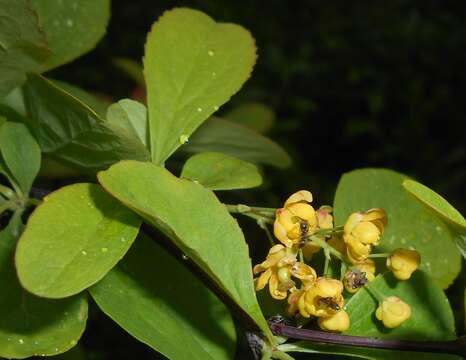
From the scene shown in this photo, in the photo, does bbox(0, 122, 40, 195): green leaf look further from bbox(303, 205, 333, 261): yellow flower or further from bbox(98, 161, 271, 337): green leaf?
bbox(303, 205, 333, 261): yellow flower

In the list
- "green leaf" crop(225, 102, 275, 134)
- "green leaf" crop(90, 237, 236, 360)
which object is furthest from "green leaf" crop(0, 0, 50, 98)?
"green leaf" crop(225, 102, 275, 134)

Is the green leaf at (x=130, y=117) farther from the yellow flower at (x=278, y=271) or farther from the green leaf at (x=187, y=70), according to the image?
the yellow flower at (x=278, y=271)

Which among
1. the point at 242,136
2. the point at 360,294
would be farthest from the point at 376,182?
the point at 242,136

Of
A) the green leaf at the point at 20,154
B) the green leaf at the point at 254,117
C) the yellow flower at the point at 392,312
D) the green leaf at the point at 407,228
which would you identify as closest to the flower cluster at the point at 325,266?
the yellow flower at the point at 392,312

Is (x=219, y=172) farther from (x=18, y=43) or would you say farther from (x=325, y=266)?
(x=18, y=43)

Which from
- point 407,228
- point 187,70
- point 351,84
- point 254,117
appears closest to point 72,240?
point 187,70
